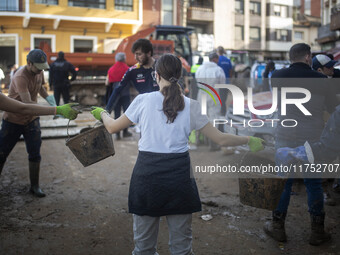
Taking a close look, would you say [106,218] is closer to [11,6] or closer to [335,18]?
[335,18]

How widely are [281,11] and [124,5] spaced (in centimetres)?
2021

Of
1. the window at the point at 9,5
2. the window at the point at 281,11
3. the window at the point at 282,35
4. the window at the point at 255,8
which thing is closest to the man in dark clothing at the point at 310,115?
the window at the point at 9,5

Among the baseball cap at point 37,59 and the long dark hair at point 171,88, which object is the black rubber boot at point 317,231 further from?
the baseball cap at point 37,59

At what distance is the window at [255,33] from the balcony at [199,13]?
5.92 m

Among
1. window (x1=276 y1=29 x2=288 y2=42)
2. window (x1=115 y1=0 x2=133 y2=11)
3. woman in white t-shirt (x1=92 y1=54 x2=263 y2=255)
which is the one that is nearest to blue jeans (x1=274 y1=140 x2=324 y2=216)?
woman in white t-shirt (x1=92 y1=54 x2=263 y2=255)

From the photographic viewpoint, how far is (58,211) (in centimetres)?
467

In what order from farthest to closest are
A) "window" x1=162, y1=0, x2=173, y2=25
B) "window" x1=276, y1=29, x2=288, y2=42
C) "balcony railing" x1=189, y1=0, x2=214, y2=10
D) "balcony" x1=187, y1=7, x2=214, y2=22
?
1. "window" x1=276, y1=29, x2=288, y2=42
2. "balcony" x1=187, y1=7, x2=214, y2=22
3. "balcony railing" x1=189, y1=0, x2=214, y2=10
4. "window" x1=162, y1=0, x2=173, y2=25

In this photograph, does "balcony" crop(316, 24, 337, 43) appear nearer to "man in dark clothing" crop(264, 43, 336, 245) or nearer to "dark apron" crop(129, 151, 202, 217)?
"man in dark clothing" crop(264, 43, 336, 245)

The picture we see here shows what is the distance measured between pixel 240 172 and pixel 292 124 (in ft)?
2.32

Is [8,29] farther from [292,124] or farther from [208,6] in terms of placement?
[292,124]

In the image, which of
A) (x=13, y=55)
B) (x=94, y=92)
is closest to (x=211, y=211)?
(x=94, y=92)

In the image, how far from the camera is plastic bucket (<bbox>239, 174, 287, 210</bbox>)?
327 cm

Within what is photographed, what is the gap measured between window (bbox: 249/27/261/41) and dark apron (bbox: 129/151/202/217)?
116 feet

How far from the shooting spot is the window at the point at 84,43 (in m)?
24.2
